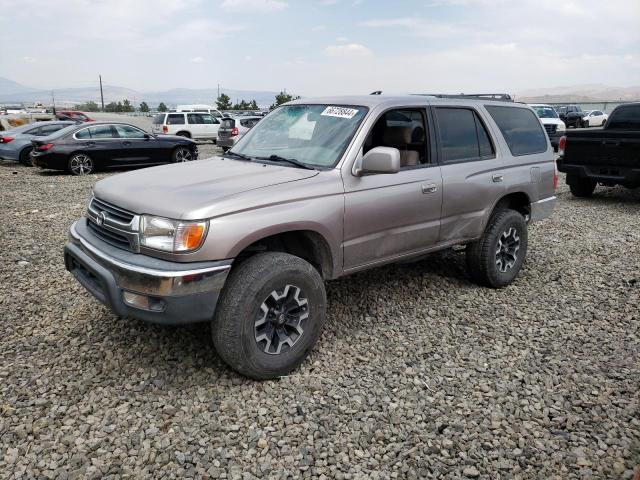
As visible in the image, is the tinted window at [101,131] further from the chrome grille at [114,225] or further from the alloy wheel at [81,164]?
the chrome grille at [114,225]

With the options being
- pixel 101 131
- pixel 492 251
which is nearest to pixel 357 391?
pixel 492 251

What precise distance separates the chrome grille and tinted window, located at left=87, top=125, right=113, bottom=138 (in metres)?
11.1

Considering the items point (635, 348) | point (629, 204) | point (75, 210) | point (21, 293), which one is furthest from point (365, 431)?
point (629, 204)

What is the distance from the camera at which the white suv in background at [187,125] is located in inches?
832

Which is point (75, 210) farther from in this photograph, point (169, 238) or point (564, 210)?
point (564, 210)

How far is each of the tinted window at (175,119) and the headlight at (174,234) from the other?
19498mm

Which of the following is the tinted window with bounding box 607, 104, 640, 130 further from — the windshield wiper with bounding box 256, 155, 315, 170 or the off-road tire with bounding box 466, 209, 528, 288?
the windshield wiper with bounding box 256, 155, 315, 170

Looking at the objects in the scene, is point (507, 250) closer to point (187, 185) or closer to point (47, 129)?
point (187, 185)

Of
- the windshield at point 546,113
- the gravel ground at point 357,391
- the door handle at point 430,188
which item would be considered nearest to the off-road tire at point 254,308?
the gravel ground at point 357,391

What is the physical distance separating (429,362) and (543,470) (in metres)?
1.16

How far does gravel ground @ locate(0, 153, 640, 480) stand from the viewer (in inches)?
106

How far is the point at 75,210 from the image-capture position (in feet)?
28.0

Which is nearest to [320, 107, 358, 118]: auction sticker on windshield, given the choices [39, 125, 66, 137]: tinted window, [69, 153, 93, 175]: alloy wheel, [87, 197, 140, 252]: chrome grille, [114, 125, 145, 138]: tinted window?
[87, 197, 140, 252]: chrome grille

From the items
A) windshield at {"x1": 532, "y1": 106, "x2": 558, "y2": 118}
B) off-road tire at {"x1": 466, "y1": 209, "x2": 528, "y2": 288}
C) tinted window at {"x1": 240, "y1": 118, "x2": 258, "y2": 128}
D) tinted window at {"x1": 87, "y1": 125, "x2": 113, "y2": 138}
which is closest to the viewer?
off-road tire at {"x1": 466, "y1": 209, "x2": 528, "y2": 288}
